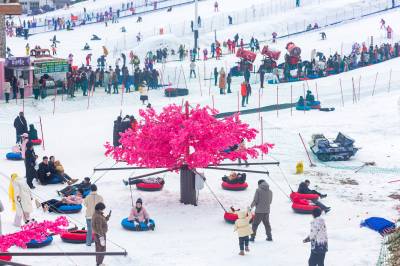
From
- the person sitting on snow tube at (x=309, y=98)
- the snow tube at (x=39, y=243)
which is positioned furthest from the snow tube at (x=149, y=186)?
the person sitting on snow tube at (x=309, y=98)

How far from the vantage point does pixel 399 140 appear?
29.2 m

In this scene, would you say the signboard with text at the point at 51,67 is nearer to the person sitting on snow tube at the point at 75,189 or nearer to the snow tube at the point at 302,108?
the snow tube at the point at 302,108

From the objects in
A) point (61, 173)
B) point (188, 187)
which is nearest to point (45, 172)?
point (61, 173)

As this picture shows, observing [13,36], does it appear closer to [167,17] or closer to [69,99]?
[167,17]

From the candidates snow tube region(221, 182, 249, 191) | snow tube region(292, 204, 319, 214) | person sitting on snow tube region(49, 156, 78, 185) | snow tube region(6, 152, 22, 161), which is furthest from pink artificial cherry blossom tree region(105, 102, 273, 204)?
snow tube region(6, 152, 22, 161)

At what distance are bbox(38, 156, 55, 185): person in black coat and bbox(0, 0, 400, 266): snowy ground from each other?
0.33m

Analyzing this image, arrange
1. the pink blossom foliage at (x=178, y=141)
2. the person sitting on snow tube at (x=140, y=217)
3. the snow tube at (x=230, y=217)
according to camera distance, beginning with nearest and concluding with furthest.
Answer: the person sitting on snow tube at (x=140, y=217) < the snow tube at (x=230, y=217) < the pink blossom foliage at (x=178, y=141)

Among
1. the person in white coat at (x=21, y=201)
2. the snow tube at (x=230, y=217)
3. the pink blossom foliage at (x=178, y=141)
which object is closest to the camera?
the person in white coat at (x=21, y=201)

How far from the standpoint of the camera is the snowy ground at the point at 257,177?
55.6ft

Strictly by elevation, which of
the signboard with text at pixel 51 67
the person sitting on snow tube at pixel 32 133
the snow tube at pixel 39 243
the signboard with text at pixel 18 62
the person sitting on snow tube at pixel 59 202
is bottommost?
the snow tube at pixel 39 243

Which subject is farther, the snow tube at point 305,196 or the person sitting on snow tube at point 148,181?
the person sitting on snow tube at point 148,181

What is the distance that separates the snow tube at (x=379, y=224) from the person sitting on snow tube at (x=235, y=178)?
180 inches

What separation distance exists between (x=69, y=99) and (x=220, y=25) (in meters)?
25.9

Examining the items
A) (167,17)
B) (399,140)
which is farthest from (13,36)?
(399,140)
